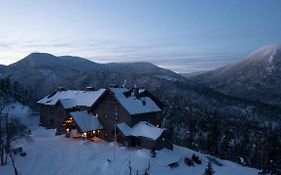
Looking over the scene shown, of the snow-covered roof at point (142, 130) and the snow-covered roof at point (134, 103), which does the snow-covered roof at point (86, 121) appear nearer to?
the snow-covered roof at point (142, 130)

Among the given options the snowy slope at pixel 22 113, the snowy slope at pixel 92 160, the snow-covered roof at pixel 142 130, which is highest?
the snow-covered roof at pixel 142 130

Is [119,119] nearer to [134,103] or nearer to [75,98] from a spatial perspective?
[134,103]

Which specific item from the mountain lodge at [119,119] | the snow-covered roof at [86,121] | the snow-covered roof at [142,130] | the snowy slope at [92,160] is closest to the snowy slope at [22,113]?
the mountain lodge at [119,119]

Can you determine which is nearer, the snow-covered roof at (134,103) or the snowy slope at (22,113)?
the snow-covered roof at (134,103)

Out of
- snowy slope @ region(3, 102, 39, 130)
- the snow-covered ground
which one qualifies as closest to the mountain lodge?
the snow-covered ground

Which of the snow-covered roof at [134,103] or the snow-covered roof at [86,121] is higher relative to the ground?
the snow-covered roof at [134,103]

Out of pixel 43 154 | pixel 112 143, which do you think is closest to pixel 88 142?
pixel 112 143

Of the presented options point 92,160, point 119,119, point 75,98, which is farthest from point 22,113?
point 92,160
